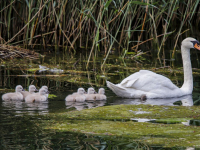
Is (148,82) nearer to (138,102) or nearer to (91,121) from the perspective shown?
(138,102)

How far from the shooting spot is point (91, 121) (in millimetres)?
5652

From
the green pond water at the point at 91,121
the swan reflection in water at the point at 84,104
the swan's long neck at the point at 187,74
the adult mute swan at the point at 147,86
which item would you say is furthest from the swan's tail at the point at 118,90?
the swan's long neck at the point at 187,74

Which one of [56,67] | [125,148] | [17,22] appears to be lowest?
[125,148]

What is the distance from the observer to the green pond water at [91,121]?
15.4ft

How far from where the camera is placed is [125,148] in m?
4.55

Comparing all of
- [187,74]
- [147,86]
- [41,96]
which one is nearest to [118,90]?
[147,86]

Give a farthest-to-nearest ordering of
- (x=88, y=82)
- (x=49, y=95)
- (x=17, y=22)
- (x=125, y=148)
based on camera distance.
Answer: (x=17, y=22)
(x=88, y=82)
(x=49, y=95)
(x=125, y=148)

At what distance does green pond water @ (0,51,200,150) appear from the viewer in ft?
15.4

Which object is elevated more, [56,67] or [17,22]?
[17,22]

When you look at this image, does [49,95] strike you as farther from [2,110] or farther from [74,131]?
[74,131]

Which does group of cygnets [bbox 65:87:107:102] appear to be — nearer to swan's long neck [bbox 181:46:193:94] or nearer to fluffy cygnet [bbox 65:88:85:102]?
fluffy cygnet [bbox 65:88:85:102]

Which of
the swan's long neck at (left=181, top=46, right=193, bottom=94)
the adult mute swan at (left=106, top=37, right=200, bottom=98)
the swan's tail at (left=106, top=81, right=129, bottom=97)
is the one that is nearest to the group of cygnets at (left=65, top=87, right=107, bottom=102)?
the swan's tail at (left=106, top=81, right=129, bottom=97)

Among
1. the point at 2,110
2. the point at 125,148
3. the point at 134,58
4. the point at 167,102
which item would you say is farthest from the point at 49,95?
the point at 134,58

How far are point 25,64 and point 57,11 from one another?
9.36ft
